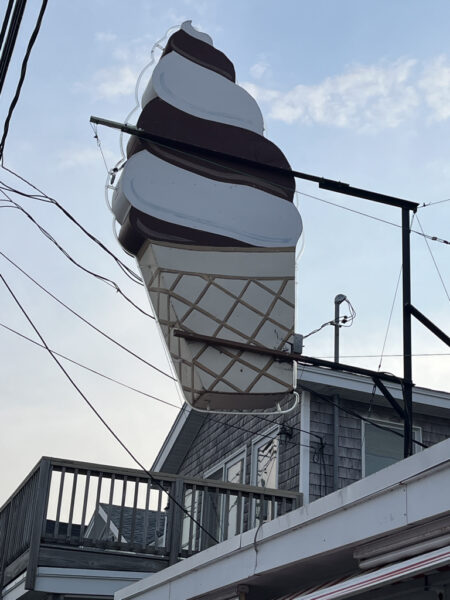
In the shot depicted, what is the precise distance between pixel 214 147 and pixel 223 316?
4.66ft

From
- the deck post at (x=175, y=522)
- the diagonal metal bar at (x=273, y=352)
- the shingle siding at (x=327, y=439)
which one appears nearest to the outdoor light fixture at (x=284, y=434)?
the shingle siding at (x=327, y=439)

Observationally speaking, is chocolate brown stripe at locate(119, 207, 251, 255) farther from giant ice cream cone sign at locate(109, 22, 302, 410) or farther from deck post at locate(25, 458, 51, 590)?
deck post at locate(25, 458, 51, 590)

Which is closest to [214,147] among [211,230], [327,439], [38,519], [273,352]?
[211,230]

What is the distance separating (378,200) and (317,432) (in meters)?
6.69

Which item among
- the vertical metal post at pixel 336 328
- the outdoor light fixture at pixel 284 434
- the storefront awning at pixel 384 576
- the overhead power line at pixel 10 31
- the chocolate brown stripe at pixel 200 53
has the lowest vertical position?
the storefront awning at pixel 384 576

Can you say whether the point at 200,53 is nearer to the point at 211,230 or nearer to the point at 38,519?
the point at 211,230

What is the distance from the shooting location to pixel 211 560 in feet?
22.0

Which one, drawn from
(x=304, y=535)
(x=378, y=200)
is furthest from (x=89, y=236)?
(x=304, y=535)

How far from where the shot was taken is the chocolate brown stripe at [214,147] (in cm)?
685

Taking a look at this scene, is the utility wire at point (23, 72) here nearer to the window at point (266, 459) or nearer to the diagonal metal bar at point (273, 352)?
the diagonal metal bar at point (273, 352)

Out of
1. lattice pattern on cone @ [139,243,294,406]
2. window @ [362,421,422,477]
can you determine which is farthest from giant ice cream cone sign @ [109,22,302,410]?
window @ [362,421,422,477]

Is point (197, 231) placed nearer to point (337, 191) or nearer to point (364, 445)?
point (337, 191)

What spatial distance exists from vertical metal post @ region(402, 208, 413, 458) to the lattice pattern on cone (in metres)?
0.80

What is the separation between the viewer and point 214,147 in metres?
7.00
